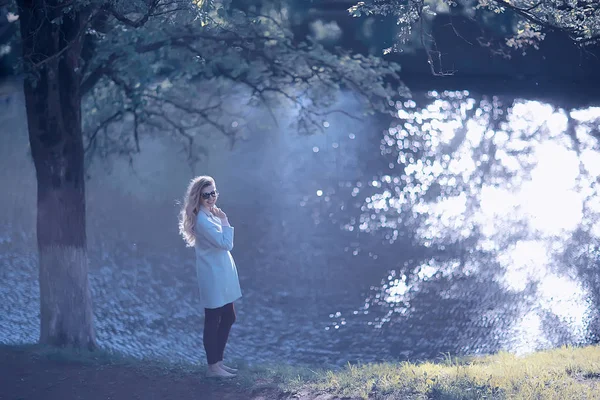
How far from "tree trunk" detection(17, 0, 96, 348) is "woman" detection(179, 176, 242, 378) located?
2337 mm

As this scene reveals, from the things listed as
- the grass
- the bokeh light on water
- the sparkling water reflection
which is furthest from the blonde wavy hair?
the bokeh light on water

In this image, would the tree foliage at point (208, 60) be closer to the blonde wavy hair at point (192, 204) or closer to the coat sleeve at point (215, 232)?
the blonde wavy hair at point (192, 204)

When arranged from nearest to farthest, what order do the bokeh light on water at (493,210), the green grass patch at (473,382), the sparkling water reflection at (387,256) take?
1. the green grass patch at (473,382)
2. the sparkling water reflection at (387,256)
3. the bokeh light on water at (493,210)

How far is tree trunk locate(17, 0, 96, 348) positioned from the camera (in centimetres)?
877

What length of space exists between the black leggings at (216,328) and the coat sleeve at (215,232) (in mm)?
637

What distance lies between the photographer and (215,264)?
709cm

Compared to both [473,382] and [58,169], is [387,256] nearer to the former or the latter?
[58,169]

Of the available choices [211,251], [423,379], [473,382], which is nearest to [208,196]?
[211,251]

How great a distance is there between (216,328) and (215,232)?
3.23ft

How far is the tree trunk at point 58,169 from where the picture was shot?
28.8 ft

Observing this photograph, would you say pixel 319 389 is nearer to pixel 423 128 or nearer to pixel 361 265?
pixel 361 265

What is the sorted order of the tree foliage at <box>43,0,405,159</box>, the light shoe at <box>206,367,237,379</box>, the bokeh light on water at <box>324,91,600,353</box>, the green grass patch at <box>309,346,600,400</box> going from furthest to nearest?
the bokeh light on water at <box>324,91,600,353</box> → the tree foliage at <box>43,0,405,159</box> → the light shoe at <box>206,367,237,379</box> → the green grass patch at <box>309,346,600,400</box>

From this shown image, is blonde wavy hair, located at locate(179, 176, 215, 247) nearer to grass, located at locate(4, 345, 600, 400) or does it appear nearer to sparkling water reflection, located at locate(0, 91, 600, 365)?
grass, located at locate(4, 345, 600, 400)

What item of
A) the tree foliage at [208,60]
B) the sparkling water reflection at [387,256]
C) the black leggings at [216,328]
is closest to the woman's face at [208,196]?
the black leggings at [216,328]
